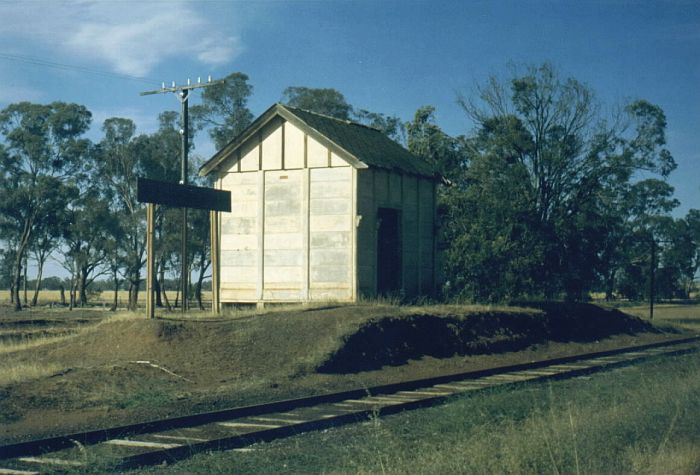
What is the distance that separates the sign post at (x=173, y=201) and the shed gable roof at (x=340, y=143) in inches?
114

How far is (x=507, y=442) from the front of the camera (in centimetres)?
751

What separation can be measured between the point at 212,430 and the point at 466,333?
12.3m

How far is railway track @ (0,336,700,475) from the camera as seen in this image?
25.2 feet

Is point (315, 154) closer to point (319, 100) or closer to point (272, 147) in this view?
point (272, 147)

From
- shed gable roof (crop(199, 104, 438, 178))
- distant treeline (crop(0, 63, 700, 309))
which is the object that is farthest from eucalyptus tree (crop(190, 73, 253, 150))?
shed gable roof (crop(199, 104, 438, 178))

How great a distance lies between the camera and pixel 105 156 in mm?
57844

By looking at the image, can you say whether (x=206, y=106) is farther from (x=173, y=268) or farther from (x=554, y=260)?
(x=554, y=260)

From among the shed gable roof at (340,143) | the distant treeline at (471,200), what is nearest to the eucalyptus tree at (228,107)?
the distant treeline at (471,200)

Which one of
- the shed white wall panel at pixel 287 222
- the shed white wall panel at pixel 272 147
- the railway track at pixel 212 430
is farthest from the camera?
the shed white wall panel at pixel 272 147

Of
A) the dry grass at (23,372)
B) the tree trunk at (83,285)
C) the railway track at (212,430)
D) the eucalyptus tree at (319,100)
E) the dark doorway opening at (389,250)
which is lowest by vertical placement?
the railway track at (212,430)

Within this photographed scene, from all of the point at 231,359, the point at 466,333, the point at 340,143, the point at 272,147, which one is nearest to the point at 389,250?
the point at 340,143

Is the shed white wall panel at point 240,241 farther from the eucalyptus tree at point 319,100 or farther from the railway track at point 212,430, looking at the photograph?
the eucalyptus tree at point 319,100

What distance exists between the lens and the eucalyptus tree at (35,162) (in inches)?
2186

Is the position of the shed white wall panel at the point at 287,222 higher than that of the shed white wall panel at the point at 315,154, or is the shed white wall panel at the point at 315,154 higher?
the shed white wall panel at the point at 315,154
